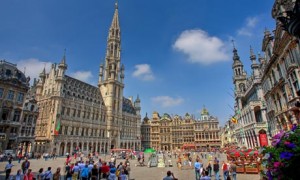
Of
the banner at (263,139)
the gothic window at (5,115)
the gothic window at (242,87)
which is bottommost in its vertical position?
the banner at (263,139)

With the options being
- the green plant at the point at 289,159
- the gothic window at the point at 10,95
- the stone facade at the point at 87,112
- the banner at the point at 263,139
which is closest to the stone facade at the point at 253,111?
the banner at the point at 263,139

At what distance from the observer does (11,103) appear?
119ft

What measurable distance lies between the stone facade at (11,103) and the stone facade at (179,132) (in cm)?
6663

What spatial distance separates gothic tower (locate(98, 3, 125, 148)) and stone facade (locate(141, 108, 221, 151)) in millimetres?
26709

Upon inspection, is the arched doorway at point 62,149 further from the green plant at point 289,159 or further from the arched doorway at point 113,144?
the green plant at point 289,159

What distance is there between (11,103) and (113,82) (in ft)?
144

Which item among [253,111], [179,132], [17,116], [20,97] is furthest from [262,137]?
[179,132]

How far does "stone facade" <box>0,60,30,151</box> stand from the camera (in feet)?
115

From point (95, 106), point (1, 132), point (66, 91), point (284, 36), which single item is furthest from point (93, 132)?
point (284, 36)

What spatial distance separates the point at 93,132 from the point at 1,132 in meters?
33.4

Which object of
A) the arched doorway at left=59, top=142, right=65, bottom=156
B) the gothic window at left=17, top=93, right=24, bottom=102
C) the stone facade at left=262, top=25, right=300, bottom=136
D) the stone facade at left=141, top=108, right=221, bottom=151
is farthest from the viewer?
the stone facade at left=141, top=108, right=221, bottom=151

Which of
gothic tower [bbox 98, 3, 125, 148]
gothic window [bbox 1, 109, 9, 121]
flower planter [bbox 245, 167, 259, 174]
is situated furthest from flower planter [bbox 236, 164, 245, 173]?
gothic tower [bbox 98, 3, 125, 148]

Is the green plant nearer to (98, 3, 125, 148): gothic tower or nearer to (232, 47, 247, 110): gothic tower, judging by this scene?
(232, 47, 247, 110): gothic tower

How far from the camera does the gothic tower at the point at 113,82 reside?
247 ft
